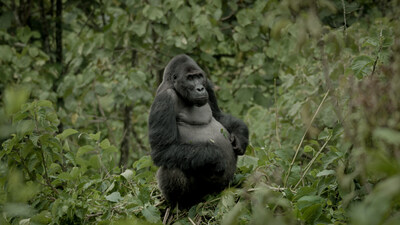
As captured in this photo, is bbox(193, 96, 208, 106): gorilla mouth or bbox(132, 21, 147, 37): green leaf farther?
bbox(132, 21, 147, 37): green leaf

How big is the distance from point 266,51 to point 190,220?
3.03 meters

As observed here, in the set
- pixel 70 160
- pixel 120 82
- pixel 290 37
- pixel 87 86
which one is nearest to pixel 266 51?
pixel 290 37

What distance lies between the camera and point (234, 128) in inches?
121

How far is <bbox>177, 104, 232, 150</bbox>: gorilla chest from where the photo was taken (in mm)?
2834

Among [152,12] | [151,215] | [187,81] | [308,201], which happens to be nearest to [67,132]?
[151,215]

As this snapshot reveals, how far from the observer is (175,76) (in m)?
2.96

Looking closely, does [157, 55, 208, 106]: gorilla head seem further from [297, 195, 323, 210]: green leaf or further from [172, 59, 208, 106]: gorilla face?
[297, 195, 323, 210]: green leaf

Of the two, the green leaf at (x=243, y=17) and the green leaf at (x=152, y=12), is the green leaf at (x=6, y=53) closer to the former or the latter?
the green leaf at (x=152, y=12)

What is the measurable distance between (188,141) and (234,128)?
16.3 inches

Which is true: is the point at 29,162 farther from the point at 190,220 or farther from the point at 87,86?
the point at 87,86

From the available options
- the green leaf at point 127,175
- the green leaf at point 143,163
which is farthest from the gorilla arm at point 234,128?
the green leaf at point 127,175

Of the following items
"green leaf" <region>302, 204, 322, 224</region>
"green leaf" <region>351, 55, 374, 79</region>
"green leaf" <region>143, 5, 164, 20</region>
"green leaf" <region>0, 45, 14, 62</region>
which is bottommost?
"green leaf" <region>0, 45, 14, 62</region>

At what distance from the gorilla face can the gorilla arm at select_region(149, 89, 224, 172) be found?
0.52 ft

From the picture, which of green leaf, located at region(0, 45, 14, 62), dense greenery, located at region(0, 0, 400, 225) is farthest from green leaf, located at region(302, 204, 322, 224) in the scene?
green leaf, located at region(0, 45, 14, 62)
